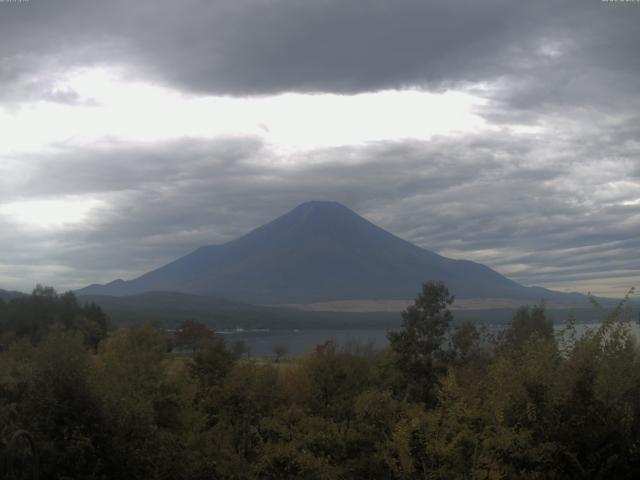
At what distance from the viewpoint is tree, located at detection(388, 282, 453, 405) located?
104ft

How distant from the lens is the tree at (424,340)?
104ft

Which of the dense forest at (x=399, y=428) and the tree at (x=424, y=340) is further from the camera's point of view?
the tree at (x=424, y=340)

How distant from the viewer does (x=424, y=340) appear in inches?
1304

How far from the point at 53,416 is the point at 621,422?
970cm

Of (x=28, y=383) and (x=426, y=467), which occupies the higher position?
(x=28, y=383)

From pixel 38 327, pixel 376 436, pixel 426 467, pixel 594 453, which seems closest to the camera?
pixel 594 453

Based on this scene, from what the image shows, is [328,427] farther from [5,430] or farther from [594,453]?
[5,430]

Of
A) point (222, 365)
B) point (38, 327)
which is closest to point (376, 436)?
point (222, 365)

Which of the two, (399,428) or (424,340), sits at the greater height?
(424,340)

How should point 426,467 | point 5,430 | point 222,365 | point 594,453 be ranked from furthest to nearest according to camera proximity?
point 222,365 < point 426,467 < point 594,453 < point 5,430

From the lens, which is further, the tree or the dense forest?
the tree

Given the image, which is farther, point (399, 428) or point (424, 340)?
point (424, 340)

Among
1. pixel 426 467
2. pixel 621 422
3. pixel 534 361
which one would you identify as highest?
pixel 534 361

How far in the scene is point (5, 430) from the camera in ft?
38.5
